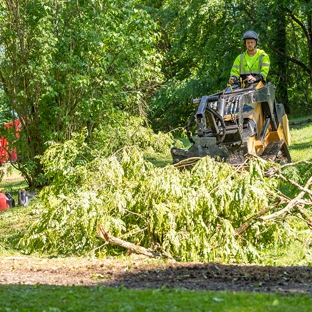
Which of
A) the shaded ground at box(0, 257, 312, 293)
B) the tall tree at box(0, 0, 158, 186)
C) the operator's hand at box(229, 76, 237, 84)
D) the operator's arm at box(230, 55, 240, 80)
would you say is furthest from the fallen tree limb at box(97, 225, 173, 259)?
the tall tree at box(0, 0, 158, 186)

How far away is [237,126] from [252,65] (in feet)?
5.78

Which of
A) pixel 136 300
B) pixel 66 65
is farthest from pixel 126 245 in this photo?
pixel 66 65

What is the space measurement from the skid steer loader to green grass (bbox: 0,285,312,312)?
3.91 m

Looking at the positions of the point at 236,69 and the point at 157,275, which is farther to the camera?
the point at 236,69

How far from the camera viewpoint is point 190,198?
791 cm

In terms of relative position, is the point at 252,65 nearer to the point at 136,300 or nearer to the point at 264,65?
the point at 264,65

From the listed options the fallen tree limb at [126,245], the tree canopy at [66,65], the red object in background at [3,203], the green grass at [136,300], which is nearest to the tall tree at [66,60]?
the tree canopy at [66,65]

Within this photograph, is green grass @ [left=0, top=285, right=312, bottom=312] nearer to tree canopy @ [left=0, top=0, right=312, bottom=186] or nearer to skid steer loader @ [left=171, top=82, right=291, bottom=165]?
skid steer loader @ [left=171, top=82, right=291, bottom=165]

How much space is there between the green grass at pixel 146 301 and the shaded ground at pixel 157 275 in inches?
20.7

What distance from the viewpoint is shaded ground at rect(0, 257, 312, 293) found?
20.2ft

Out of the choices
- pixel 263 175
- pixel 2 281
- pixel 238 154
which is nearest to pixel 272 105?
pixel 238 154

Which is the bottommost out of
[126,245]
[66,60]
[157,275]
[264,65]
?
[157,275]

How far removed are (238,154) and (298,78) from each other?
18801 mm

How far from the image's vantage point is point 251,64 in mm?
11719
